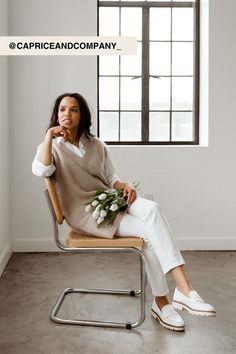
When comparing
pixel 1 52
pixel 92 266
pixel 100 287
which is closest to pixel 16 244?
pixel 92 266

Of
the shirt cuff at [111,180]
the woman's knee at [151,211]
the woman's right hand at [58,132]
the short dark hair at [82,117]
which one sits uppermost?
the short dark hair at [82,117]

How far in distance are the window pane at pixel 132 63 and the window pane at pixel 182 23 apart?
363 millimetres

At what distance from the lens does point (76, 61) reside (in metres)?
4.62

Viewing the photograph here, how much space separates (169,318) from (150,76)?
2.75 m

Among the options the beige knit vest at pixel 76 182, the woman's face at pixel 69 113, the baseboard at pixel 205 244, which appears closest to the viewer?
the beige knit vest at pixel 76 182

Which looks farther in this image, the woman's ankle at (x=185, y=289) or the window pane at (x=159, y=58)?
the window pane at (x=159, y=58)

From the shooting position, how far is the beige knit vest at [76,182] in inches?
115

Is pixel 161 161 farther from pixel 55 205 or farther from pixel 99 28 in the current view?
pixel 55 205

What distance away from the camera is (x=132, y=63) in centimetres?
498

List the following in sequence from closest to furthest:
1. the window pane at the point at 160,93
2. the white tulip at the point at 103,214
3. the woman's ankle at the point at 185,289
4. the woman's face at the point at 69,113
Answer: the woman's ankle at the point at 185,289 < the white tulip at the point at 103,214 < the woman's face at the point at 69,113 < the window pane at the point at 160,93

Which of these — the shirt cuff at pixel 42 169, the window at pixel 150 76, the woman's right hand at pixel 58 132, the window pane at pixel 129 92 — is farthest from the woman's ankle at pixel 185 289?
the window pane at pixel 129 92

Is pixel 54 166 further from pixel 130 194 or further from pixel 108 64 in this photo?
pixel 108 64

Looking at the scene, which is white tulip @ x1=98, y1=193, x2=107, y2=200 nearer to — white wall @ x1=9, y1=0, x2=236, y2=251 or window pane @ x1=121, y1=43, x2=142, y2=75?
white wall @ x1=9, y1=0, x2=236, y2=251

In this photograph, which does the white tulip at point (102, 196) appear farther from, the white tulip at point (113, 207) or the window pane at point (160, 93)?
the window pane at point (160, 93)
